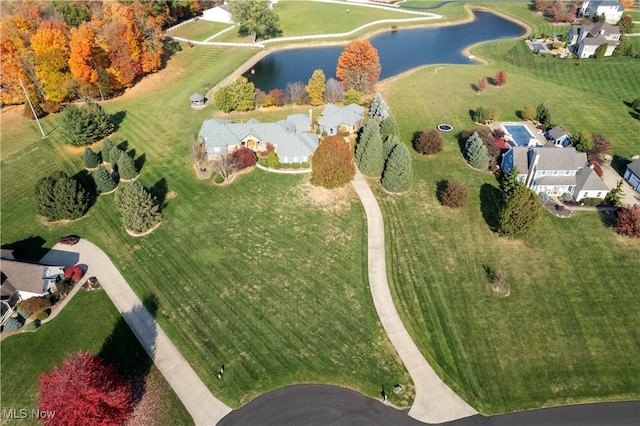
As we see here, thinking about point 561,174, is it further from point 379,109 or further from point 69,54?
point 69,54

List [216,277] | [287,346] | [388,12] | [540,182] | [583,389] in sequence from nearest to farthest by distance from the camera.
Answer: [583,389], [287,346], [216,277], [540,182], [388,12]

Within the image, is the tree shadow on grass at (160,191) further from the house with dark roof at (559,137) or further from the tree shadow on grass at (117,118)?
the house with dark roof at (559,137)

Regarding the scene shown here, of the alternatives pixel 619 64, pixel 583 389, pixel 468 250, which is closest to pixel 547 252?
pixel 468 250

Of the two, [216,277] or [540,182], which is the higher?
[540,182]

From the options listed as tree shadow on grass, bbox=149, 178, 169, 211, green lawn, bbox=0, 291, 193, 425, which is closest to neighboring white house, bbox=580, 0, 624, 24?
tree shadow on grass, bbox=149, 178, 169, 211

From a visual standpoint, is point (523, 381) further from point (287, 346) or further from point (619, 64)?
point (619, 64)

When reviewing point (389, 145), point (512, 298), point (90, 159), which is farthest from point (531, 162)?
point (90, 159)
